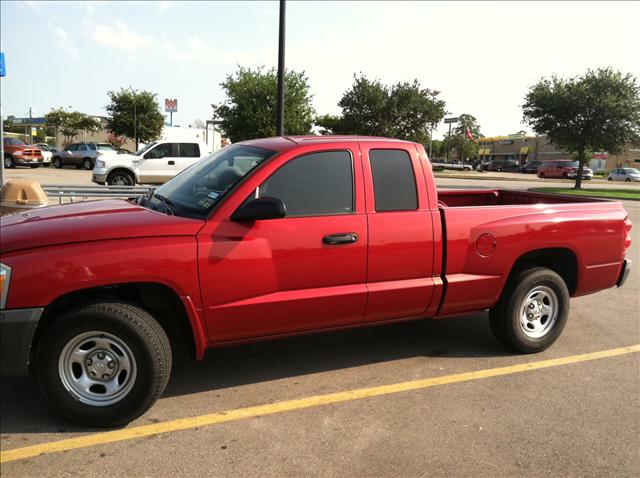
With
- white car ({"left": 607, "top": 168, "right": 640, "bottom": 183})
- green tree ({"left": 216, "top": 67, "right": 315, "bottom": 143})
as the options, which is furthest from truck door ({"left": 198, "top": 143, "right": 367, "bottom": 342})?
white car ({"left": 607, "top": 168, "right": 640, "bottom": 183})

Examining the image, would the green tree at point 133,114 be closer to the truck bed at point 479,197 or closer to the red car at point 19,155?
→ the red car at point 19,155

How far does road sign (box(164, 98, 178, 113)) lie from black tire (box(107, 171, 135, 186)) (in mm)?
23971

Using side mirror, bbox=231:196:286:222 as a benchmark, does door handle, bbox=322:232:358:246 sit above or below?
below

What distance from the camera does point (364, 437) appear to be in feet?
10.8

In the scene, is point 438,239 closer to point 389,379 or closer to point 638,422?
point 389,379

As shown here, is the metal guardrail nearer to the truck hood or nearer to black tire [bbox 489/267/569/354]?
the truck hood

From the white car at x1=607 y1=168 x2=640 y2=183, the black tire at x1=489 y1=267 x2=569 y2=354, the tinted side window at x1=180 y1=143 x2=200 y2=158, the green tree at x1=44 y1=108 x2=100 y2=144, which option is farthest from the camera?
the green tree at x1=44 y1=108 x2=100 y2=144

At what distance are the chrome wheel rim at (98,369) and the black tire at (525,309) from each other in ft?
9.84

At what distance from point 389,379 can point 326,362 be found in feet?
1.86

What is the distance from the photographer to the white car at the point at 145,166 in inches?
701

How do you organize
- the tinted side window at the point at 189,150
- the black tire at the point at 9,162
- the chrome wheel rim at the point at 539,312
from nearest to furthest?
the chrome wheel rim at the point at 539,312 → the tinted side window at the point at 189,150 → the black tire at the point at 9,162

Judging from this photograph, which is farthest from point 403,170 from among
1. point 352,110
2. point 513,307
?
point 352,110

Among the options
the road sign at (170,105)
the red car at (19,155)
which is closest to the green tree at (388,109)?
the road sign at (170,105)

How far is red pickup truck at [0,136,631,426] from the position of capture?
319 cm
